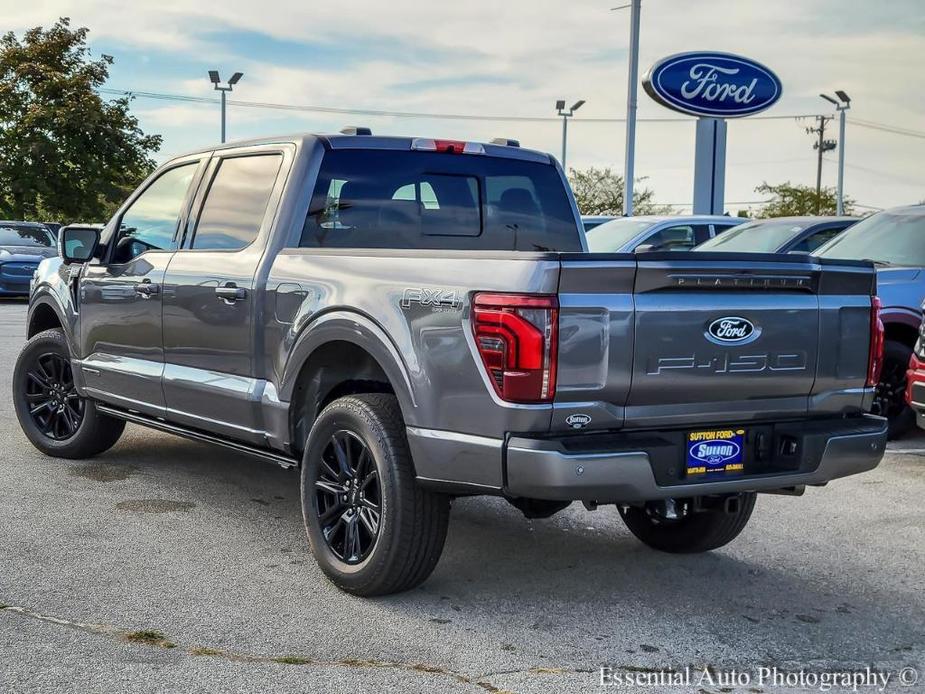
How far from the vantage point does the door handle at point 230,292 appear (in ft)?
18.3

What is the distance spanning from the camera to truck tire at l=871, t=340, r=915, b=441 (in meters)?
8.80

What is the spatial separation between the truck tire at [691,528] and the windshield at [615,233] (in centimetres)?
863

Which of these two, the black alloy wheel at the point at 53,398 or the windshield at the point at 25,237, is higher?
the windshield at the point at 25,237

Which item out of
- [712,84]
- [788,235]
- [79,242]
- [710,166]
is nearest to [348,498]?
[79,242]

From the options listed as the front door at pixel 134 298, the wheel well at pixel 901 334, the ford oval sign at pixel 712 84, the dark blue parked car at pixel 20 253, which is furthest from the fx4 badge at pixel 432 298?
the ford oval sign at pixel 712 84

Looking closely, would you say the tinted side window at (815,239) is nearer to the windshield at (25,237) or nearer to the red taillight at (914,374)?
the red taillight at (914,374)

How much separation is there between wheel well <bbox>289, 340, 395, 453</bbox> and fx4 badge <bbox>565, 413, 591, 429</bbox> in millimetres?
1014

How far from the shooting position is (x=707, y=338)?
4.38 meters

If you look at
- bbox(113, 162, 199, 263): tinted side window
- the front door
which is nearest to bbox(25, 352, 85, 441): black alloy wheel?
the front door

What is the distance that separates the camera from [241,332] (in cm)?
561

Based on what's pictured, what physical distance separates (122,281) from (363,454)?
8.15 feet

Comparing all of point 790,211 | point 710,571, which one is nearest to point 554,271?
point 710,571

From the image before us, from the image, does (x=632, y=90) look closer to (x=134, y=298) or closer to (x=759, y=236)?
(x=759, y=236)

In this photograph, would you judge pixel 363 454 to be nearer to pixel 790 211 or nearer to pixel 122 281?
pixel 122 281
